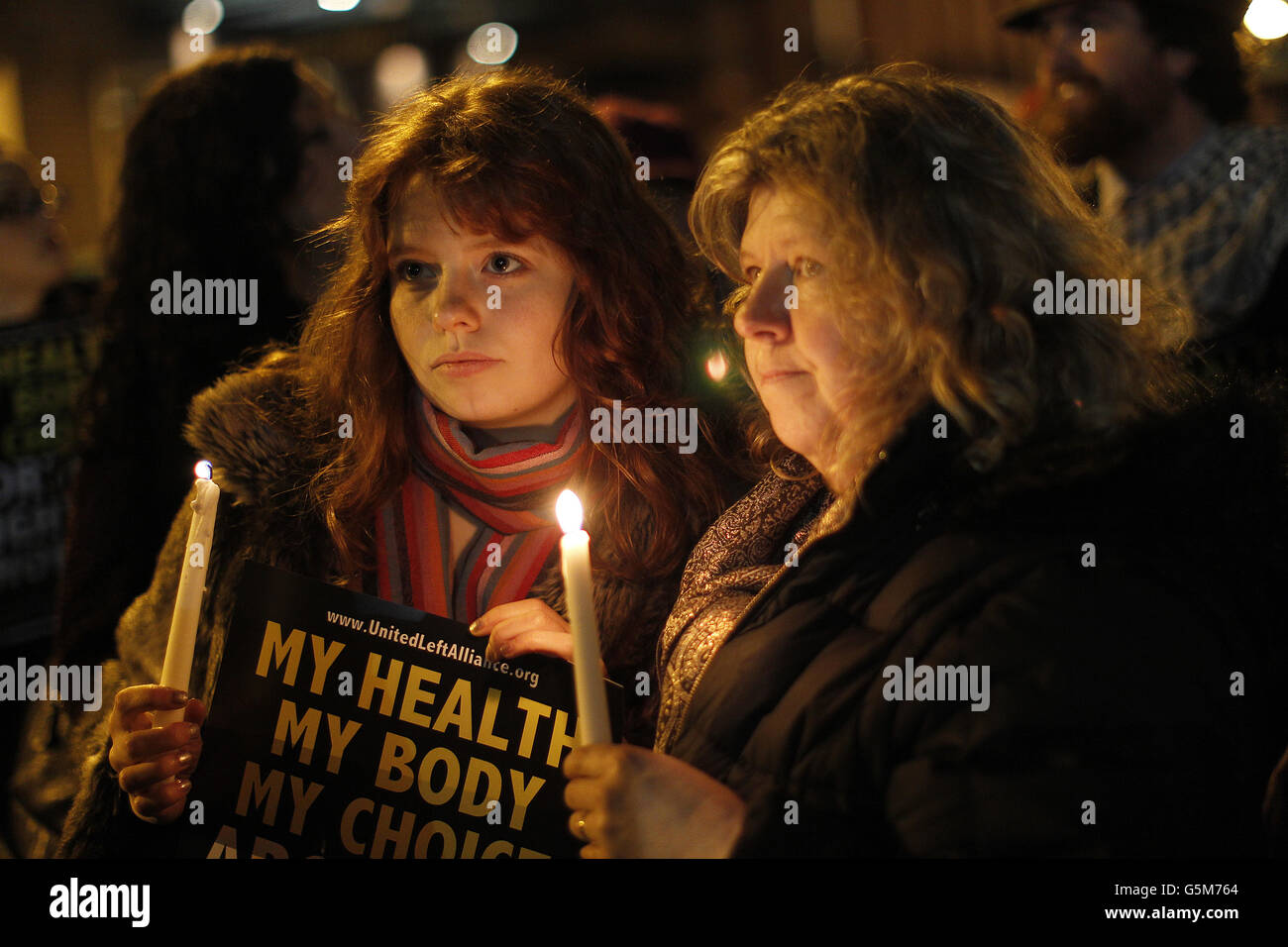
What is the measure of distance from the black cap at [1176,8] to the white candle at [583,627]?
2.86m

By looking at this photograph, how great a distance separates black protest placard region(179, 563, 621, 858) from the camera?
57.0 inches

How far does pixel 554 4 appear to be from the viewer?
254 inches

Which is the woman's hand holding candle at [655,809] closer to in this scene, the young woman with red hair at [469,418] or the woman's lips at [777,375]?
the young woman with red hair at [469,418]

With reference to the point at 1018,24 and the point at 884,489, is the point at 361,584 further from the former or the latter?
the point at 1018,24

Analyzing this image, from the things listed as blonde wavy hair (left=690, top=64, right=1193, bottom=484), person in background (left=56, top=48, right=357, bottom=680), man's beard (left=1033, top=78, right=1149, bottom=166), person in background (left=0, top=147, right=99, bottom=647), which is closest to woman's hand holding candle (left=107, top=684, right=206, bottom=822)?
person in background (left=56, top=48, right=357, bottom=680)

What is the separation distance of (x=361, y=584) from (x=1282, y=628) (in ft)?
4.07

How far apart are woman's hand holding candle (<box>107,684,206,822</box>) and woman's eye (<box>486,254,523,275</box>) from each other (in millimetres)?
→ 705

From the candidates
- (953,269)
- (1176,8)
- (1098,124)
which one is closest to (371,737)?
(953,269)

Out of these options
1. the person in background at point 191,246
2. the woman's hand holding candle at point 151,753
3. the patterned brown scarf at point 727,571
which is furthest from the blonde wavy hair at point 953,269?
the person in background at point 191,246

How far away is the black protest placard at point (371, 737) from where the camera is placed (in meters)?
1.45

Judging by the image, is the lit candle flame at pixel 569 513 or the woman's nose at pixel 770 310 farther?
the woman's nose at pixel 770 310

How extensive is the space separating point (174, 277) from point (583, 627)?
174 centimetres

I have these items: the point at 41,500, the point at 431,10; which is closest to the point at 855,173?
the point at 41,500

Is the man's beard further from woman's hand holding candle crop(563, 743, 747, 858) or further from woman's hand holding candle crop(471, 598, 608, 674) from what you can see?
woman's hand holding candle crop(563, 743, 747, 858)
